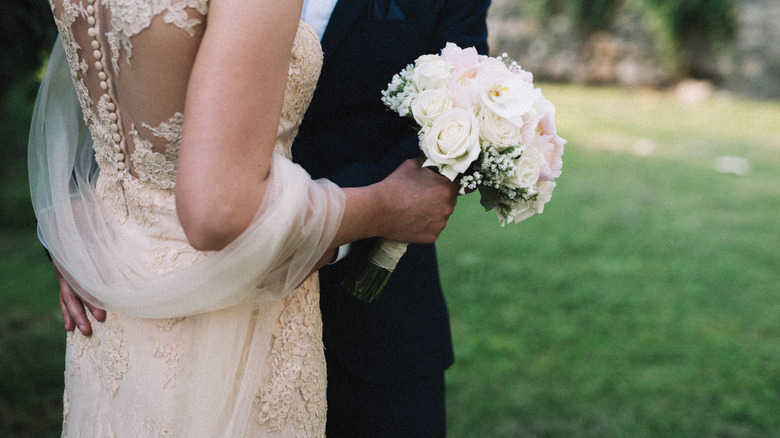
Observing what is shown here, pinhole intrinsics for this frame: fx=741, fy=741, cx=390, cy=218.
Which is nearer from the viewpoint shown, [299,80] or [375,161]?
[299,80]

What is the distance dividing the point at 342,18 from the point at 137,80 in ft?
2.17

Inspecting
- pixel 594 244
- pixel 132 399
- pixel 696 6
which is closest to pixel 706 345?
pixel 594 244

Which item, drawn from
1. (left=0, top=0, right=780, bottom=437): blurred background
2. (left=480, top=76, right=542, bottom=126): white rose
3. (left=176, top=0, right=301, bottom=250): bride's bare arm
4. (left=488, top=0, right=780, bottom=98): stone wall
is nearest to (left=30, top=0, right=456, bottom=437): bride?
(left=176, top=0, right=301, bottom=250): bride's bare arm

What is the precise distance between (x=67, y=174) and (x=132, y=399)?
2.02 feet

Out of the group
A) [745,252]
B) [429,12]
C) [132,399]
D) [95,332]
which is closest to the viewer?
[132,399]

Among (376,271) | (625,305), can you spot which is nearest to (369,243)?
(376,271)

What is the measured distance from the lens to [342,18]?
194cm

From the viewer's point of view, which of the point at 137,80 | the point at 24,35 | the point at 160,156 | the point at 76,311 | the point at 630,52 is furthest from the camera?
the point at 630,52

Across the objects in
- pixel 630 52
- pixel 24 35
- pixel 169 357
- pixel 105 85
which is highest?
pixel 105 85

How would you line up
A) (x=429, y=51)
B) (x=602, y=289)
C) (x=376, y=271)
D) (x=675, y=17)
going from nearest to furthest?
(x=376, y=271) < (x=429, y=51) < (x=602, y=289) < (x=675, y=17)

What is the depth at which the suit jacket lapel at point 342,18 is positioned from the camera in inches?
76.4

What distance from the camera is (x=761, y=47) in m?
11.7

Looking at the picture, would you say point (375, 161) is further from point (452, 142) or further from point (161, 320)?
point (161, 320)

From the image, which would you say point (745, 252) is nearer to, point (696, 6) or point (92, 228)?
point (92, 228)
